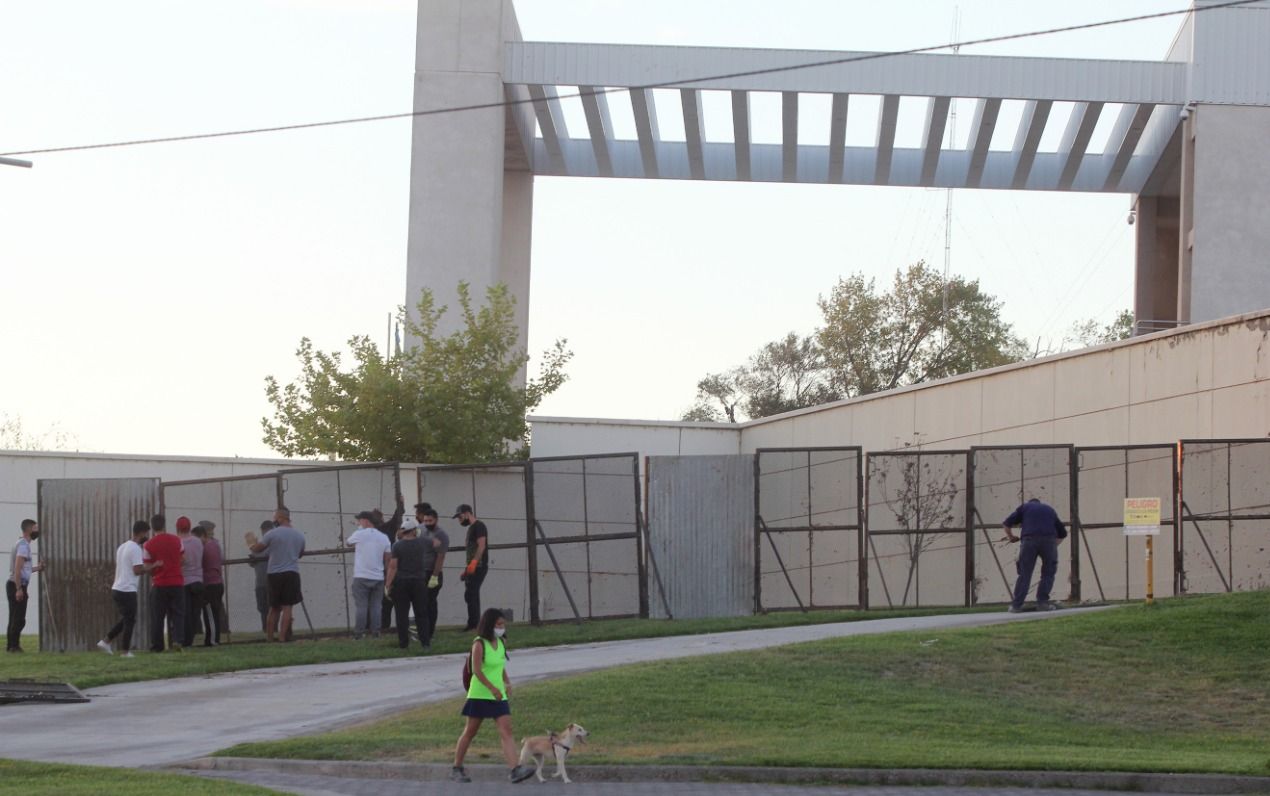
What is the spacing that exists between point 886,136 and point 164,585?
20792 millimetres

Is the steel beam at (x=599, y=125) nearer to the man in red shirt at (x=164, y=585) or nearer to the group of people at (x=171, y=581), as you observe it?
the group of people at (x=171, y=581)

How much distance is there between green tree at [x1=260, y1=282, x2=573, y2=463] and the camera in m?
32.8

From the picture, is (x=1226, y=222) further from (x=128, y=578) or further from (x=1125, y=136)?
(x=128, y=578)

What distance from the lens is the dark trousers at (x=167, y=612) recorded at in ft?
63.4

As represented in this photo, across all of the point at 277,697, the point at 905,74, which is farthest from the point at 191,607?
the point at 905,74

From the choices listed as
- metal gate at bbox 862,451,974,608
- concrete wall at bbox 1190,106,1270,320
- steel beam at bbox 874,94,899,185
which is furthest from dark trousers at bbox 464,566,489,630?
concrete wall at bbox 1190,106,1270,320

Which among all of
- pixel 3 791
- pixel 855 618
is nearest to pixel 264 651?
pixel 855 618

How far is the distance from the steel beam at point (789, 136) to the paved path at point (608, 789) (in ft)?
77.1

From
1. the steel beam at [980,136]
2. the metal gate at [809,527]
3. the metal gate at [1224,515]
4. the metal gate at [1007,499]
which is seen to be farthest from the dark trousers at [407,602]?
the steel beam at [980,136]

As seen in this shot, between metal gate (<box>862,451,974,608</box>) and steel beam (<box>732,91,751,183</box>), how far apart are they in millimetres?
12797

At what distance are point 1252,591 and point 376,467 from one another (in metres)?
11.0

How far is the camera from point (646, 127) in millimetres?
34438

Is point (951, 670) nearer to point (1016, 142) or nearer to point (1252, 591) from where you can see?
point (1252, 591)

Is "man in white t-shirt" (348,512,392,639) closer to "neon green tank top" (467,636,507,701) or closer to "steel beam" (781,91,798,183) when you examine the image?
"neon green tank top" (467,636,507,701)
